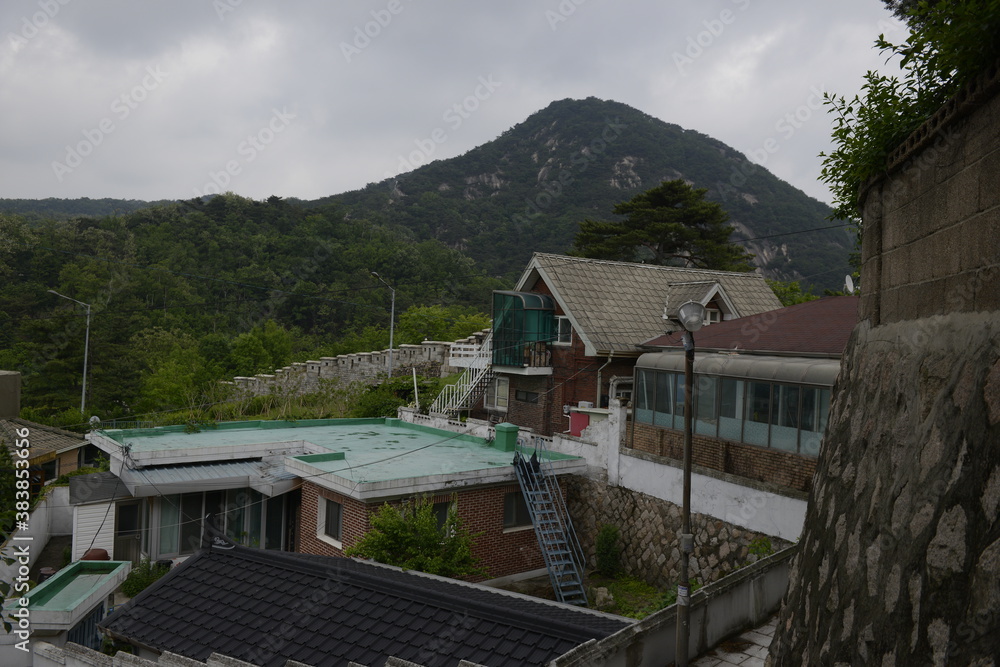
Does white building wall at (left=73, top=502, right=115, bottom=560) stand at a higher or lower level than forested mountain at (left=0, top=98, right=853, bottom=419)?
lower

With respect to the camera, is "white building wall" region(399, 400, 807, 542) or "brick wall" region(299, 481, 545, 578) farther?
"brick wall" region(299, 481, 545, 578)

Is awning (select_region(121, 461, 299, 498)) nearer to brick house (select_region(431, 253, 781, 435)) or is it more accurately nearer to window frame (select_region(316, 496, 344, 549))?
window frame (select_region(316, 496, 344, 549))

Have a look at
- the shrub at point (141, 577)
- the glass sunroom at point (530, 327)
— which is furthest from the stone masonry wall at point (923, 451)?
the glass sunroom at point (530, 327)

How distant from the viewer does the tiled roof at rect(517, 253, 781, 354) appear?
22438 millimetres

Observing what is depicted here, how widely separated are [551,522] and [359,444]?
6.97 meters

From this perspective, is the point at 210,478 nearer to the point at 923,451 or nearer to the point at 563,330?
the point at 563,330

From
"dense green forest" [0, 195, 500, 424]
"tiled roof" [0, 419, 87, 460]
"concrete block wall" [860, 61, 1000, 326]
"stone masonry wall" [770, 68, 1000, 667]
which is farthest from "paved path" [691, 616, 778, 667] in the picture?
"dense green forest" [0, 195, 500, 424]

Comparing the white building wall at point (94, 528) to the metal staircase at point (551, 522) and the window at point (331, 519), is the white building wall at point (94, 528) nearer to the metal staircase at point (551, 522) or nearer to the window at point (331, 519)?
the window at point (331, 519)

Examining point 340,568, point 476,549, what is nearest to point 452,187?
point 476,549

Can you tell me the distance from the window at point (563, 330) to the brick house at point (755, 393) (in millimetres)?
5737

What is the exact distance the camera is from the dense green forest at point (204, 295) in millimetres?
37469

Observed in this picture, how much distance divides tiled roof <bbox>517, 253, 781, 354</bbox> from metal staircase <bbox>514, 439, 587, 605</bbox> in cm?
610

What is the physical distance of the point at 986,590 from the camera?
3064 mm

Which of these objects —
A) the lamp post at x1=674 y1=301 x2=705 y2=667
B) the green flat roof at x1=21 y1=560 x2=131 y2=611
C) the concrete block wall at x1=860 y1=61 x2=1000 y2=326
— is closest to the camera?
the concrete block wall at x1=860 y1=61 x2=1000 y2=326
